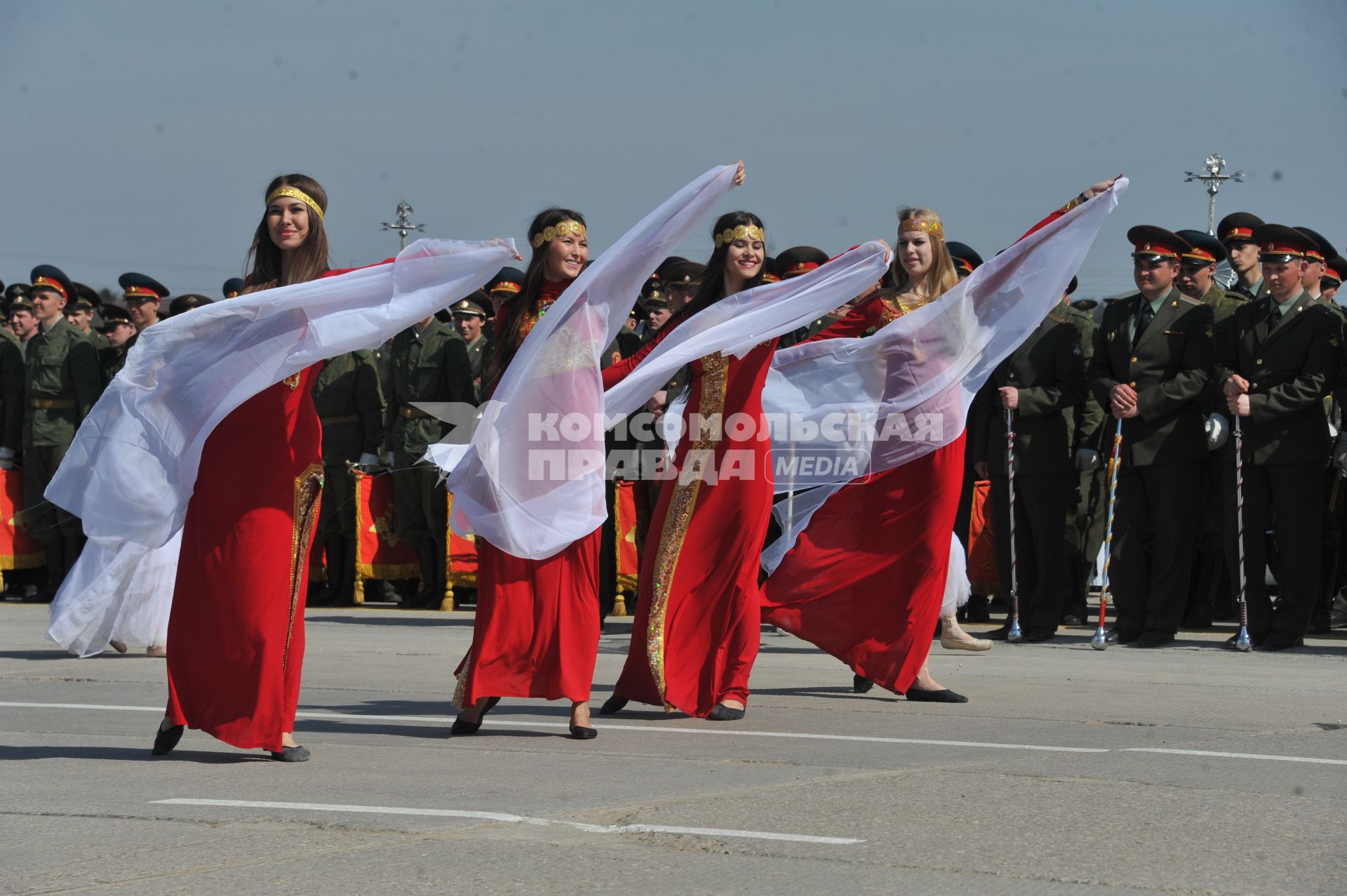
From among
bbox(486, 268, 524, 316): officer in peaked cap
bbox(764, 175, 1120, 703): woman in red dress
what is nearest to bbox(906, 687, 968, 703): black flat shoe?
bbox(764, 175, 1120, 703): woman in red dress

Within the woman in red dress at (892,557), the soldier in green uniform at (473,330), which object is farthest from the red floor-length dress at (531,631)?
the soldier in green uniform at (473,330)

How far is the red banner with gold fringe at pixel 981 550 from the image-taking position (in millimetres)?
13062

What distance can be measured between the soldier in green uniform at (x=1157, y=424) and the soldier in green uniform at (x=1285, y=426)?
30cm

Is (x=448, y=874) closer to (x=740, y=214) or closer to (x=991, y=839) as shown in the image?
(x=991, y=839)

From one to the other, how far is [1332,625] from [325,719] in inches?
302

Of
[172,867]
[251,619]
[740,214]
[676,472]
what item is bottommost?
[172,867]

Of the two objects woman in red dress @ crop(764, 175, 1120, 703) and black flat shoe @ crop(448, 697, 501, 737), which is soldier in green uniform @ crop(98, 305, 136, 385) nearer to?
woman in red dress @ crop(764, 175, 1120, 703)

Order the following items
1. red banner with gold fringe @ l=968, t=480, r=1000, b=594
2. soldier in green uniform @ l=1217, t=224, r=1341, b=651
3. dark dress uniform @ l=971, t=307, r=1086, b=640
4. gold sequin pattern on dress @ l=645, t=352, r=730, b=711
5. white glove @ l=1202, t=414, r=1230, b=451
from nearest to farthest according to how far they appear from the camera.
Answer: gold sequin pattern on dress @ l=645, t=352, r=730, b=711
soldier in green uniform @ l=1217, t=224, r=1341, b=651
white glove @ l=1202, t=414, r=1230, b=451
dark dress uniform @ l=971, t=307, r=1086, b=640
red banner with gold fringe @ l=968, t=480, r=1000, b=594

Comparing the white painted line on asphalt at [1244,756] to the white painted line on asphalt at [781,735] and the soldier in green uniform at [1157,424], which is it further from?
the soldier in green uniform at [1157,424]

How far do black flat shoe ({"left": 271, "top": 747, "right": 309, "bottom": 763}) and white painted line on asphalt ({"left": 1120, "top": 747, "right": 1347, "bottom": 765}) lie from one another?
294 centimetres

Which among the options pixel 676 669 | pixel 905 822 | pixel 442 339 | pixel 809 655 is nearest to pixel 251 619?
pixel 676 669

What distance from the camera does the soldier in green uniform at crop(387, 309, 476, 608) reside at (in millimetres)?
14148

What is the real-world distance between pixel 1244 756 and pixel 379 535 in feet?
31.9

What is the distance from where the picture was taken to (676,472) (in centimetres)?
799
